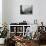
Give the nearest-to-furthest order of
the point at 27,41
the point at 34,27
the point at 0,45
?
1. the point at 27,41
2. the point at 0,45
3. the point at 34,27

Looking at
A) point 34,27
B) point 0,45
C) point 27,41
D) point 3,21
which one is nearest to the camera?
point 27,41

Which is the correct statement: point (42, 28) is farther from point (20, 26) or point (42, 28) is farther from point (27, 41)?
point (27, 41)

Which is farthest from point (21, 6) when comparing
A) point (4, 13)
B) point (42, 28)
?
point (42, 28)

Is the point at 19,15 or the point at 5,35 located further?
the point at 19,15

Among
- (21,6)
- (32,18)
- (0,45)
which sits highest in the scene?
(21,6)

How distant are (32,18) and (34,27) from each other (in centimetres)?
64

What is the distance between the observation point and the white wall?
19.7 ft

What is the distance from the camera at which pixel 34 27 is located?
553cm

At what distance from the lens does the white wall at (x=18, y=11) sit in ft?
19.7

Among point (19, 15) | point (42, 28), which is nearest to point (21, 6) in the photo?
point (19, 15)

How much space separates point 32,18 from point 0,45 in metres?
2.69

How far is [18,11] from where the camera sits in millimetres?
6039

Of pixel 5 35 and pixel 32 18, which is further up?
pixel 32 18

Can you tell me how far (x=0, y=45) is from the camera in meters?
3.69
